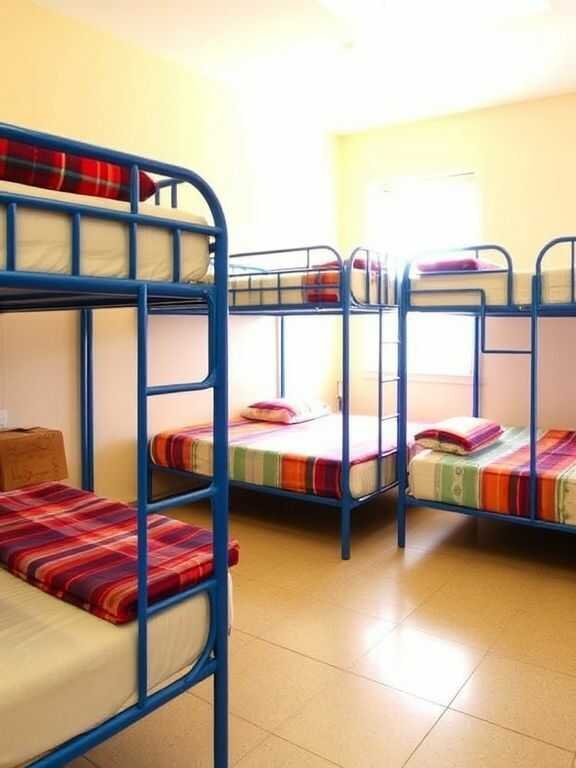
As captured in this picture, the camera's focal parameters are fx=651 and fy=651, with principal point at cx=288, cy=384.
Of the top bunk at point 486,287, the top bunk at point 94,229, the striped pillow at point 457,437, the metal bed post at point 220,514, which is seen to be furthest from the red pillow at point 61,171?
the striped pillow at point 457,437

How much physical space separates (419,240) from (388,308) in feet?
5.43

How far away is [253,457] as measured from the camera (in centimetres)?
355

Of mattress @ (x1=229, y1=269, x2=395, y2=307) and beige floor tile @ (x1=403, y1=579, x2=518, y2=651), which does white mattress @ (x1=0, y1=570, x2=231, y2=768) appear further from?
mattress @ (x1=229, y1=269, x2=395, y2=307)

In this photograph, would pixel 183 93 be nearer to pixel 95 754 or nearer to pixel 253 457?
pixel 253 457

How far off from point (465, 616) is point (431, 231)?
3.28 metres

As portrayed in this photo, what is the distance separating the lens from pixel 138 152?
3.79 m

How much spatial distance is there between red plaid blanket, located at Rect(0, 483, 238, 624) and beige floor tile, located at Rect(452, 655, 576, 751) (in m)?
0.89

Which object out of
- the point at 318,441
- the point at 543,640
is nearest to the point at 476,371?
the point at 318,441

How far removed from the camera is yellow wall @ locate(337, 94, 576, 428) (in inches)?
173

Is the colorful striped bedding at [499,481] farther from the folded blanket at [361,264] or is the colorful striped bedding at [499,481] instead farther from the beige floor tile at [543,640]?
the folded blanket at [361,264]

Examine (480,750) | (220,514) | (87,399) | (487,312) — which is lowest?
(480,750)

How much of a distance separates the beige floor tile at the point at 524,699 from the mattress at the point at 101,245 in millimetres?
1490

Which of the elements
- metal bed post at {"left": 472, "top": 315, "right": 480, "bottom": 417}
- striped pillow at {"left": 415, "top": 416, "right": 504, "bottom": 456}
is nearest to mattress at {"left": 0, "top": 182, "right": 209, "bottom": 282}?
striped pillow at {"left": 415, "top": 416, "right": 504, "bottom": 456}

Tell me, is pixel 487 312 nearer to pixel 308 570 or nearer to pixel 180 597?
pixel 308 570
